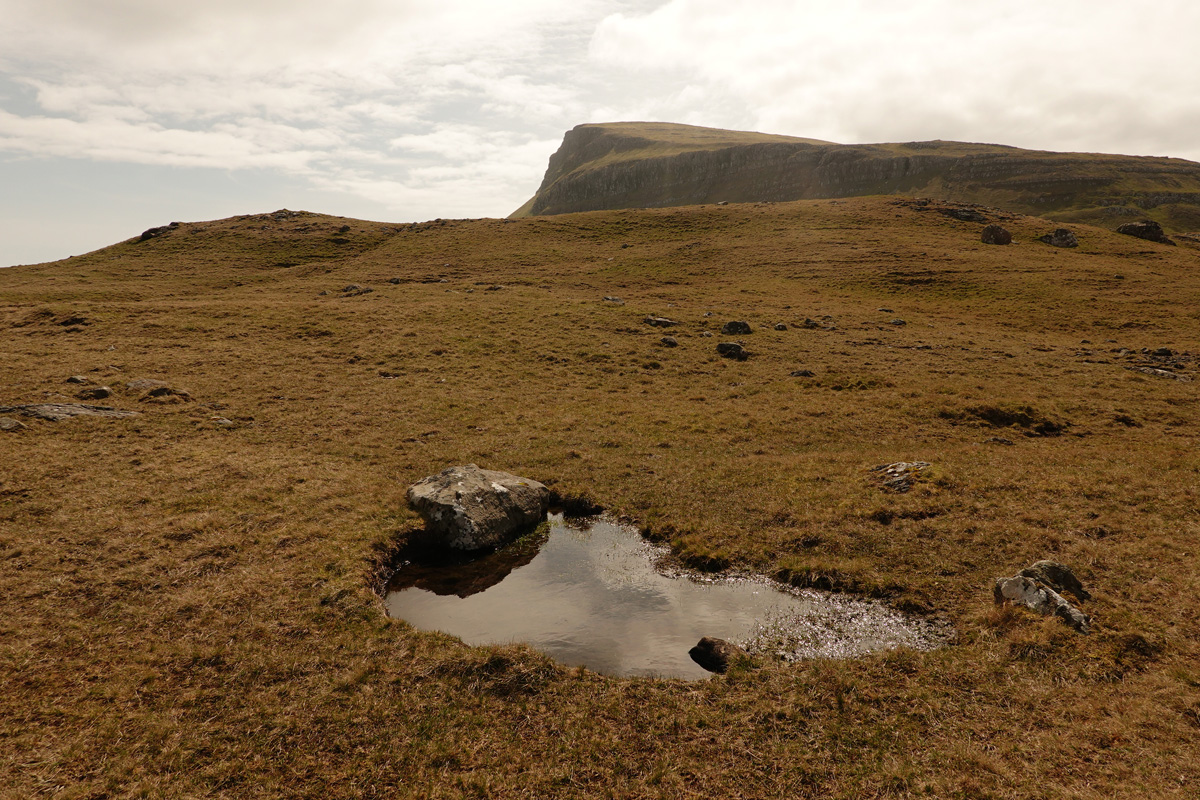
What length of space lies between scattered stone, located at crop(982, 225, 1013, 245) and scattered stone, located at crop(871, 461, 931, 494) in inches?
3266

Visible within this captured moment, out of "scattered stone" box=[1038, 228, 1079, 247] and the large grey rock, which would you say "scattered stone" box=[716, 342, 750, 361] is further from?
"scattered stone" box=[1038, 228, 1079, 247]

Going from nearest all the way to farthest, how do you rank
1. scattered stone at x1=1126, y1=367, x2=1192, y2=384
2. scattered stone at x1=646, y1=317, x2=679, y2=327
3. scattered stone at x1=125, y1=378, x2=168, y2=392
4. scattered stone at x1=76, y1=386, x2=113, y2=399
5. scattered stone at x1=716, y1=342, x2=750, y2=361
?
scattered stone at x1=76, y1=386, x2=113, y2=399
scattered stone at x1=125, y1=378, x2=168, y2=392
scattered stone at x1=1126, y1=367, x2=1192, y2=384
scattered stone at x1=716, y1=342, x2=750, y2=361
scattered stone at x1=646, y1=317, x2=679, y2=327

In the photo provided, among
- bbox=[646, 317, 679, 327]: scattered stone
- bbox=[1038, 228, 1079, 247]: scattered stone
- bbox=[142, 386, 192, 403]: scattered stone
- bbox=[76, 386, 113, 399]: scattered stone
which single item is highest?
bbox=[1038, 228, 1079, 247]: scattered stone

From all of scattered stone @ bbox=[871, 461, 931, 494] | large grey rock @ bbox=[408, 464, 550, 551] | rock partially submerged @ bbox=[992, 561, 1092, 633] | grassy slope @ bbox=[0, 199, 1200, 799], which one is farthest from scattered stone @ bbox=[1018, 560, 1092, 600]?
large grey rock @ bbox=[408, 464, 550, 551]

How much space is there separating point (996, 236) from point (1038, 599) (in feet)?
303

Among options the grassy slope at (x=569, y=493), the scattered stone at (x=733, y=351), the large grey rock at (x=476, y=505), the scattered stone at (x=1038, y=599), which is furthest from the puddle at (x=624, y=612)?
the scattered stone at (x=733, y=351)

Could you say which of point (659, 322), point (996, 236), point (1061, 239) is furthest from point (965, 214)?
point (659, 322)

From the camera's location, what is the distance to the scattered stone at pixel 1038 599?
1196 centimetres

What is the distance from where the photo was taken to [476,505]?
17719mm

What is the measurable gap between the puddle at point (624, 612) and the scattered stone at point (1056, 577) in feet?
9.56

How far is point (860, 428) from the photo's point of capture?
2711cm

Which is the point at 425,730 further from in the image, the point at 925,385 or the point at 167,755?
the point at 925,385

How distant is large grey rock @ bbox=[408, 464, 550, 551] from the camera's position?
17203mm

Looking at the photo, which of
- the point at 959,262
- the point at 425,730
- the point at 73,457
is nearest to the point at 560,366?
the point at 73,457
